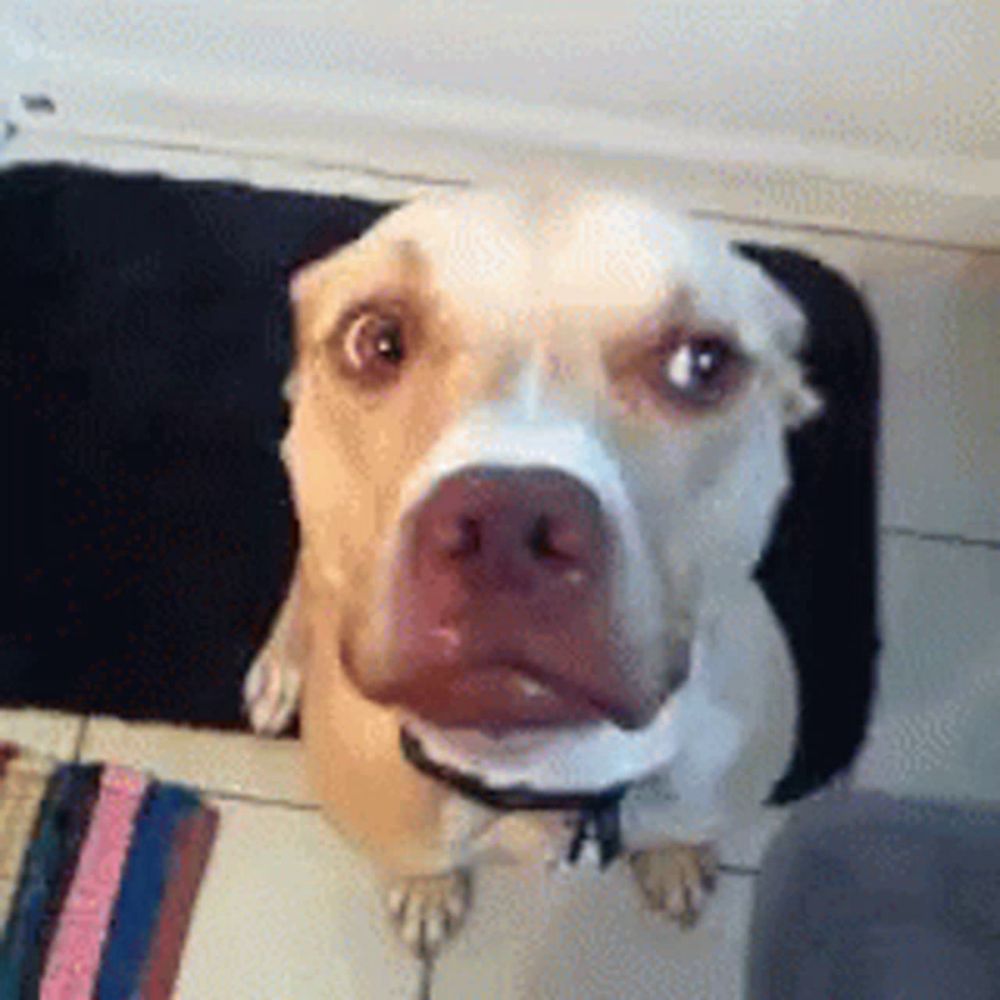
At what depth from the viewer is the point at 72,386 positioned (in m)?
2.13

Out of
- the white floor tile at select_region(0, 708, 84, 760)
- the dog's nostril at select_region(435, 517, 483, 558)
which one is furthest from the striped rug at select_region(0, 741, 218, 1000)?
Result: the dog's nostril at select_region(435, 517, 483, 558)

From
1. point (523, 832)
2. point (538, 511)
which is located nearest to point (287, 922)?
point (523, 832)

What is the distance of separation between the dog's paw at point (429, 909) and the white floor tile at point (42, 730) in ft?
1.28

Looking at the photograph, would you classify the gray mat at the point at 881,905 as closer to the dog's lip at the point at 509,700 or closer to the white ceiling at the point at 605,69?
the dog's lip at the point at 509,700

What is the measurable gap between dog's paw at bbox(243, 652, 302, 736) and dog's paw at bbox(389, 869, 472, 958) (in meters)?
0.22

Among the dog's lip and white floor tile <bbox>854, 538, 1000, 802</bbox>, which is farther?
white floor tile <bbox>854, 538, 1000, 802</bbox>

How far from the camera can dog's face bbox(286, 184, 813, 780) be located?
44.4 inches

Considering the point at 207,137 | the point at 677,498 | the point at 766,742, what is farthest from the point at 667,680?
the point at 207,137

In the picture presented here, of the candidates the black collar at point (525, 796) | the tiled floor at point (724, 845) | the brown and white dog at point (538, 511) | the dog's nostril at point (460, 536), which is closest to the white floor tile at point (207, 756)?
the tiled floor at point (724, 845)

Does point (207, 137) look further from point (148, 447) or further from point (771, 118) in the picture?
point (771, 118)

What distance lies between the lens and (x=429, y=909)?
1.87m

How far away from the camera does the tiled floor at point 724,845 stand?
1.90 m

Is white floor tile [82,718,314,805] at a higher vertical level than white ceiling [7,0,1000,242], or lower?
lower

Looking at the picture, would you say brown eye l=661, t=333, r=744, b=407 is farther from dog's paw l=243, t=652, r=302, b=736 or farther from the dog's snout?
dog's paw l=243, t=652, r=302, b=736
